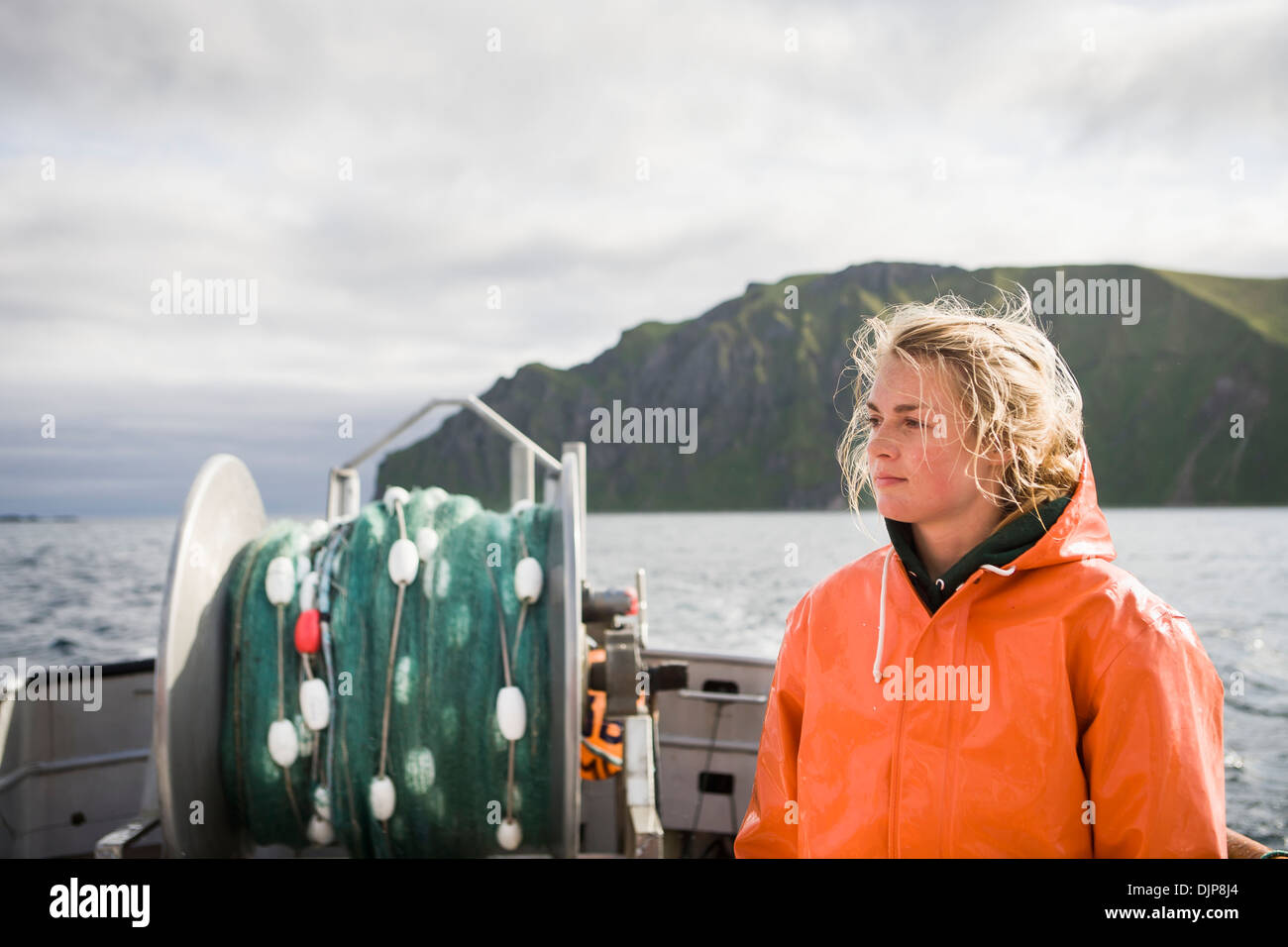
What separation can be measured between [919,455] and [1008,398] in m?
0.19

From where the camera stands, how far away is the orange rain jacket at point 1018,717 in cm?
143

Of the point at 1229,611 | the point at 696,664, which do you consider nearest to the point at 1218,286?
the point at 1229,611

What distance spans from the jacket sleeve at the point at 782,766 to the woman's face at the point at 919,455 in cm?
36

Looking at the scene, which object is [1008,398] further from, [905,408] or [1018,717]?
[1018,717]

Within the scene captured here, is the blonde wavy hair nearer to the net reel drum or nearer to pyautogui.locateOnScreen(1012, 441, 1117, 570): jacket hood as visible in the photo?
pyautogui.locateOnScreen(1012, 441, 1117, 570): jacket hood

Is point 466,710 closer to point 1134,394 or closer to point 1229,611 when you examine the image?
point 1229,611

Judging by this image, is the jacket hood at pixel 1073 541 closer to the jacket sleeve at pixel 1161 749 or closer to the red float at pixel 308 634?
the jacket sleeve at pixel 1161 749

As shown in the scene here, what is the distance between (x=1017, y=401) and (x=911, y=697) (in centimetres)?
59

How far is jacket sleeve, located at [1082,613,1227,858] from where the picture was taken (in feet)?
4.60

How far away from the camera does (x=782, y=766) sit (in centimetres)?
195

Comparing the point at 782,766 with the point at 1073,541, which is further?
the point at 782,766

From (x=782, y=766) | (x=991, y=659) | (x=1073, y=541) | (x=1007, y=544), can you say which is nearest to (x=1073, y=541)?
(x=1073, y=541)

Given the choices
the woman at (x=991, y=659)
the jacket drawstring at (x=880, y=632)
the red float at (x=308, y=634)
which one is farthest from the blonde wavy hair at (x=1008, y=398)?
the red float at (x=308, y=634)

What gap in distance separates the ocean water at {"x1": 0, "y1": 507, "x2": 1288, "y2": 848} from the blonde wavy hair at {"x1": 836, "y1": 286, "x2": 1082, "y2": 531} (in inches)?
15.5
